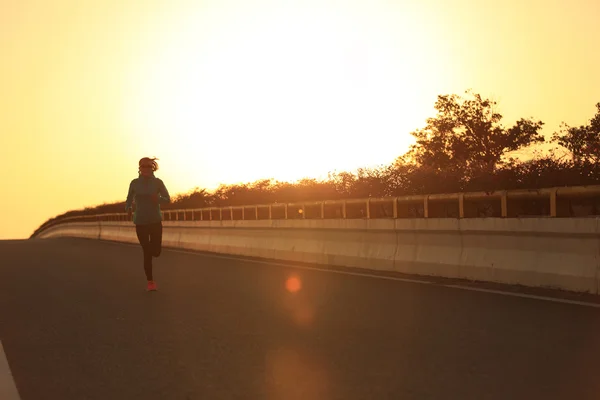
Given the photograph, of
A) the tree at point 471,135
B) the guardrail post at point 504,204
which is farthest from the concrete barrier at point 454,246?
the tree at point 471,135

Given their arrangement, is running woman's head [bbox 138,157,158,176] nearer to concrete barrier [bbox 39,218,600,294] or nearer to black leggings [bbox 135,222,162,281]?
black leggings [bbox 135,222,162,281]

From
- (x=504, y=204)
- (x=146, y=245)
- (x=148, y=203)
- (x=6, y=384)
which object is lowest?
(x=6, y=384)

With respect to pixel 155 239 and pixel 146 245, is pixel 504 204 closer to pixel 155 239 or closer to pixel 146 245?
pixel 155 239

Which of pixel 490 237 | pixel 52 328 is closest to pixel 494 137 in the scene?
pixel 490 237

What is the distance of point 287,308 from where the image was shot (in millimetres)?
10234

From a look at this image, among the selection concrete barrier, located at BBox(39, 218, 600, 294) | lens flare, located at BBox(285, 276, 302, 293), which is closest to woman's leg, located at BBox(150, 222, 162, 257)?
lens flare, located at BBox(285, 276, 302, 293)

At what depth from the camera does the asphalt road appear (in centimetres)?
581

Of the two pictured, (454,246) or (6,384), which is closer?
(6,384)

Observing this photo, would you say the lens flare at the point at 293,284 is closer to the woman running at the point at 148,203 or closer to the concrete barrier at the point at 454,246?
the concrete barrier at the point at 454,246

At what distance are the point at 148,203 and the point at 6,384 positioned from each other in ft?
24.0

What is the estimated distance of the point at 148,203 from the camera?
1338cm

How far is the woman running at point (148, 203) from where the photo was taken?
43.5ft

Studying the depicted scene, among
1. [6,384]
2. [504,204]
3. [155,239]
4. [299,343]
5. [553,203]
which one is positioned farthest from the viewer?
[155,239]

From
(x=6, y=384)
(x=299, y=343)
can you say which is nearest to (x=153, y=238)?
(x=299, y=343)
